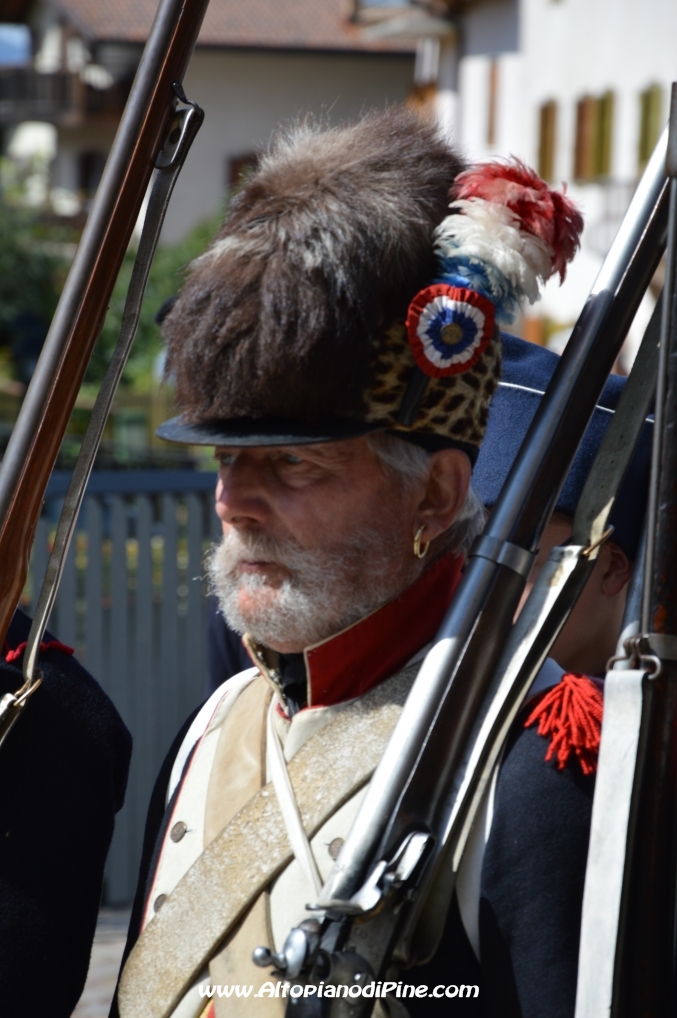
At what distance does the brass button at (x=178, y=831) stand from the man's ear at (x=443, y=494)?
0.57m

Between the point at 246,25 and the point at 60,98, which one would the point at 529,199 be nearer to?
the point at 246,25

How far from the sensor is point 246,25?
3606 centimetres

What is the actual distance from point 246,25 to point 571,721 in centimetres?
3695

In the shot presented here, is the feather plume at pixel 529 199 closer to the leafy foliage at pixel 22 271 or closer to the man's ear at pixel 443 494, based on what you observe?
the man's ear at pixel 443 494

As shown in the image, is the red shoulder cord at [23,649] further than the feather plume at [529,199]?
Yes

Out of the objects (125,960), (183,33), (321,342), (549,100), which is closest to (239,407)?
(321,342)

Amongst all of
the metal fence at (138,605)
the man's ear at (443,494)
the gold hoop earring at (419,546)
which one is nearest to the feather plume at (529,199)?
the man's ear at (443,494)

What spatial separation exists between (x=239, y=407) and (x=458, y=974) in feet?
2.64

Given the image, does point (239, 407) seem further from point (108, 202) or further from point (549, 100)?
point (549, 100)

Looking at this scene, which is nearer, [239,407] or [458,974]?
[458,974]

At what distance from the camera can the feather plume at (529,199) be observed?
1.83m

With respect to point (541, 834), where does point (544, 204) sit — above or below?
above

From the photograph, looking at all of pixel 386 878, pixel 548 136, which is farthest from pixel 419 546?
pixel 548 136

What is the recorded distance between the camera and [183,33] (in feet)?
5.82
